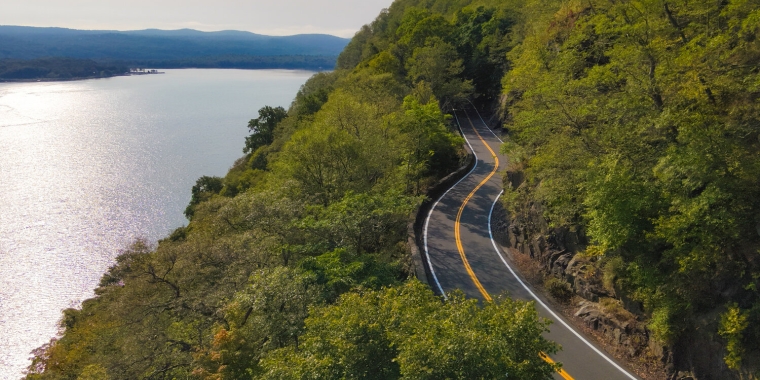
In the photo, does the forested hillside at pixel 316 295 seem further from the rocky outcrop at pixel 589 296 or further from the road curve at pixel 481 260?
the rocky outcrop at pixel 589 296

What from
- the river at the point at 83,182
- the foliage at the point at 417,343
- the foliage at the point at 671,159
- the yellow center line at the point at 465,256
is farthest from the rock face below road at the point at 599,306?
the river at the point at 83,182

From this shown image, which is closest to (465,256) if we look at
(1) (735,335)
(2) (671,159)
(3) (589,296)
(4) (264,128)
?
(3) (589,296)

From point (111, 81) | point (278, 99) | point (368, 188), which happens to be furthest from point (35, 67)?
point (368, 188)

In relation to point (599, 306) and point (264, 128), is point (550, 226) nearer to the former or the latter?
point (599, 306)

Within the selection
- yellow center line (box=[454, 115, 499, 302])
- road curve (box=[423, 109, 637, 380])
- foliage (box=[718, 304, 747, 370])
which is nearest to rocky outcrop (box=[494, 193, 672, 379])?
road curve (box=[423, 109, 637, 380])

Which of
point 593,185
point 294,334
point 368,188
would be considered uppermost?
point 593,185

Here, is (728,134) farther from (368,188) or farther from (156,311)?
(156,311)
